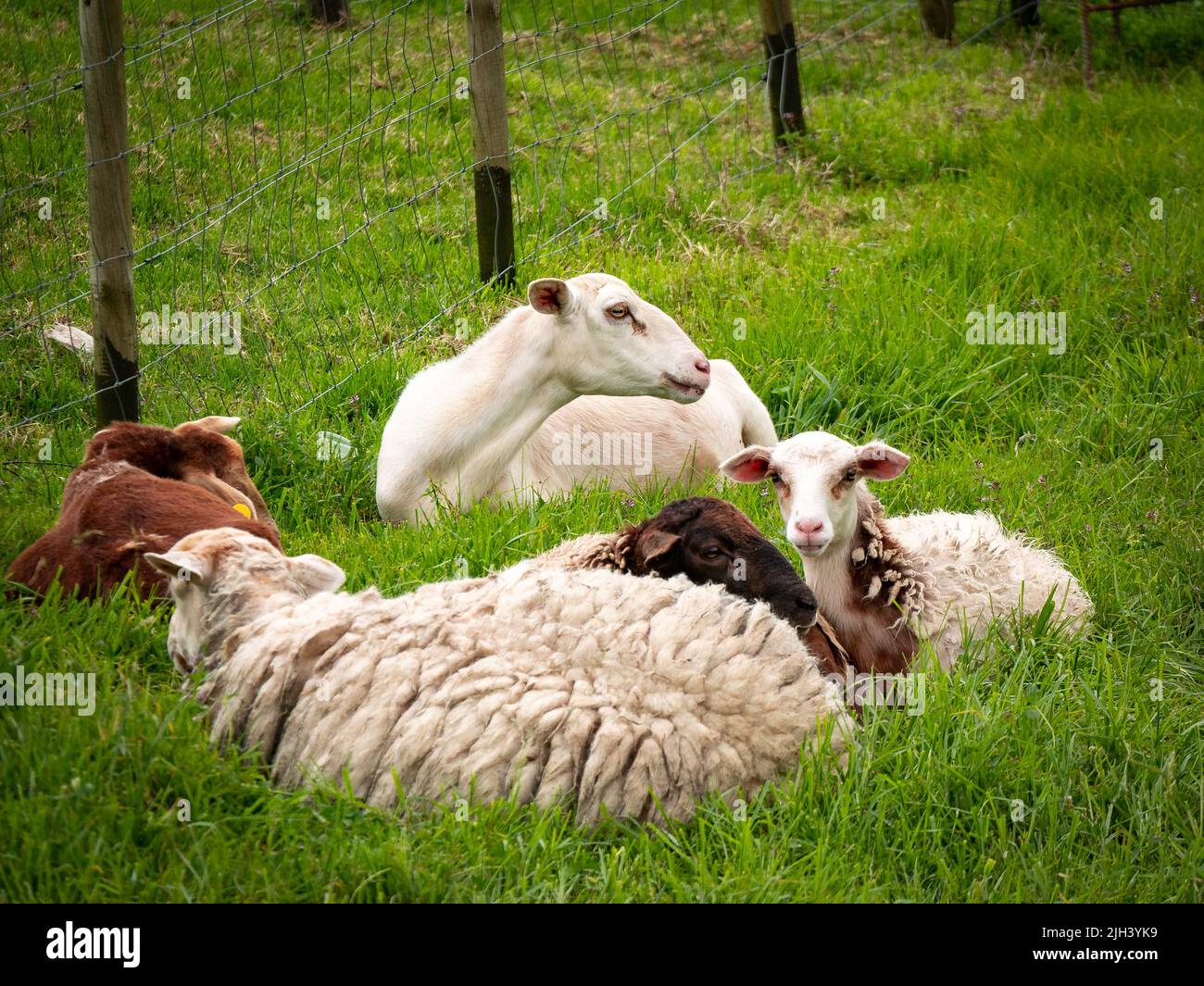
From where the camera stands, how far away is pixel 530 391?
5.21 metres

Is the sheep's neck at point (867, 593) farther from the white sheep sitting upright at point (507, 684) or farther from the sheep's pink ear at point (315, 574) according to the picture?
the sheep's pink ear at point (315, 574)

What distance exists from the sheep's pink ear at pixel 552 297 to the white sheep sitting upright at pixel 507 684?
5.66 ft

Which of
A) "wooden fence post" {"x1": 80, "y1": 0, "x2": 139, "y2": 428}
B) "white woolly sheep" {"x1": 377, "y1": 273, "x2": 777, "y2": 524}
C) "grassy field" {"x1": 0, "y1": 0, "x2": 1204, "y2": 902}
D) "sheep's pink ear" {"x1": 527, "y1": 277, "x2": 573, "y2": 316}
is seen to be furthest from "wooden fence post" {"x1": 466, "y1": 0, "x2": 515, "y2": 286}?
"wooden fence post" {"x1": 80, "y1": 0, "x2": 139, "y2": 428}

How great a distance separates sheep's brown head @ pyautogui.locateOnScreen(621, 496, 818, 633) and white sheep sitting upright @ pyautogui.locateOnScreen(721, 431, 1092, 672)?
11.4 inches

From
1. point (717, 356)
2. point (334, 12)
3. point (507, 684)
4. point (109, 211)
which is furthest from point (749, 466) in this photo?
point (334, 12)

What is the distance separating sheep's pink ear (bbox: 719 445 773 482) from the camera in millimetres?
4262

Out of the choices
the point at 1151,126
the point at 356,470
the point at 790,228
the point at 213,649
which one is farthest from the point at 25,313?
the point at 1151,126

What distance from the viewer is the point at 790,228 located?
768 cm

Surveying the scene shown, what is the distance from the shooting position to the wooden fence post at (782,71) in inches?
336

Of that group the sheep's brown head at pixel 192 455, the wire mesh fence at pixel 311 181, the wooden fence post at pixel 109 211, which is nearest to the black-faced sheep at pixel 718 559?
the sheep's brown head at pixel 192 455

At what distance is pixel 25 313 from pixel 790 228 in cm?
439

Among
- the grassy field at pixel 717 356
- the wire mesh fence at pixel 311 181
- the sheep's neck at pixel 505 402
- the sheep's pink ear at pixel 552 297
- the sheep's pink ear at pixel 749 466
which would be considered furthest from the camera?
the wire mesh fence at pixel 311 181

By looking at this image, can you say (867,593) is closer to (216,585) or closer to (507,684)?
(507,684)

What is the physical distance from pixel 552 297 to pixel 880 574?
1754mm
